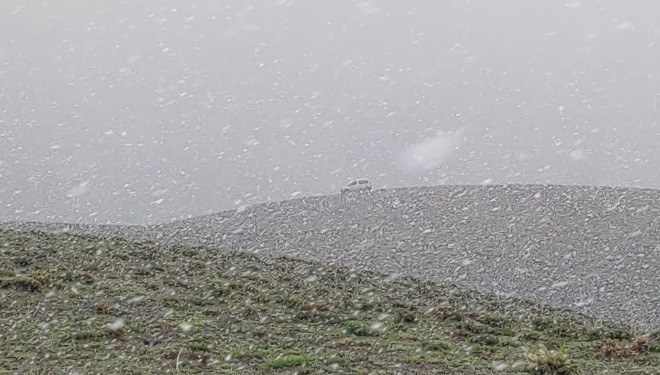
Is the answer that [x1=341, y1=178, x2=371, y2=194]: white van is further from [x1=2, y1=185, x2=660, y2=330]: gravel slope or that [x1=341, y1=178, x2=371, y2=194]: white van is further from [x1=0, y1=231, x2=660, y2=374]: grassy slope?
[x1=0, y1=231, x2=660, y2=374]: grassy slope

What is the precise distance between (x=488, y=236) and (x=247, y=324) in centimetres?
1603

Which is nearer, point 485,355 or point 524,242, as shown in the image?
point 485,355

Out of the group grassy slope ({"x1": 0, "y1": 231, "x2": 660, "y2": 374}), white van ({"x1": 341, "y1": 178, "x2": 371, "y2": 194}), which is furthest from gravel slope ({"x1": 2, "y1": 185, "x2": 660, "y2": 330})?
grassy slope ({"x1": 0, "y1": 231, "x2": 660, "y2": 374})

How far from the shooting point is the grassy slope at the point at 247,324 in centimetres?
761

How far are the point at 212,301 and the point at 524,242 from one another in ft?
48.1

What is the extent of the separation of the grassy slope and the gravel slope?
4128mm

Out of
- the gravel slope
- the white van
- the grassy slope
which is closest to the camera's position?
the grassy slope

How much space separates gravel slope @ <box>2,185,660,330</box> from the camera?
19484 mm

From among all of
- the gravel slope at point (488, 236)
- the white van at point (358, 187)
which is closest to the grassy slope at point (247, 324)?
the gravel slope at point (488, 236)

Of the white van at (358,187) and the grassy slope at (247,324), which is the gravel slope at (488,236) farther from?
the grassy slope at (247,324)

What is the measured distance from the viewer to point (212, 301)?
1127cm

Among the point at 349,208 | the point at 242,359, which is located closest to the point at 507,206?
the point at 349,208

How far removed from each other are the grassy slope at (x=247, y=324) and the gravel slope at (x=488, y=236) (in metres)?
4.13

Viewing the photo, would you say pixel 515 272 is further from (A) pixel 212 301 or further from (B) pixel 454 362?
(B) pixel 454 362
